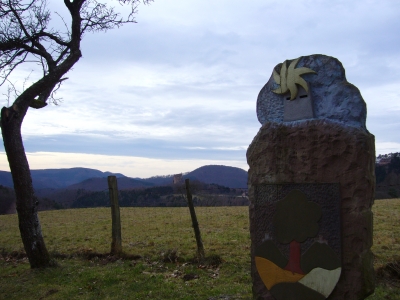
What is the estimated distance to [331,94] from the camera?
4160mm

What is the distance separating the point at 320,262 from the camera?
3.90m

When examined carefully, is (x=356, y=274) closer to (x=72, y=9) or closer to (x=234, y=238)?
(x=234, y=238)

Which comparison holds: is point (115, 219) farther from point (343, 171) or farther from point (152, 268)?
point (343, 171)

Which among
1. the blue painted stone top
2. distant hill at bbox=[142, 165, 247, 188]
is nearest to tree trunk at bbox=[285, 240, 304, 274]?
the blue painted stone top

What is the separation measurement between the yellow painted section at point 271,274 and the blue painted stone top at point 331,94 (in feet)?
5.53

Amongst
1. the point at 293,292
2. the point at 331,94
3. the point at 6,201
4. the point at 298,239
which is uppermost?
the point at 331,94

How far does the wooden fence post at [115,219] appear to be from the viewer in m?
8.18

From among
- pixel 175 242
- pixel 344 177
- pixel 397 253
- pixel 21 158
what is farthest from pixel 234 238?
pixel 344 177

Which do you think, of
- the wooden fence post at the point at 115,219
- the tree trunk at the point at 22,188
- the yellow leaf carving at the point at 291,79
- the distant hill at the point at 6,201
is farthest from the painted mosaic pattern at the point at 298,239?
the distant hill at the point at 6,201

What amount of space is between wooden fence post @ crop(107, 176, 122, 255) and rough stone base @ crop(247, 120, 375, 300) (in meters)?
4.54

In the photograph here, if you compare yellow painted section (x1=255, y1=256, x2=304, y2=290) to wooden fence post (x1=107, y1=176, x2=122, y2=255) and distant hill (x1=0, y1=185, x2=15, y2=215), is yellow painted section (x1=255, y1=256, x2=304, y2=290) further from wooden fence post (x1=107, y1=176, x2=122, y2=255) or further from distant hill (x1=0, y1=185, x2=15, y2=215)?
distant hill (x1=0, y1=185, x2=15, y2=215)

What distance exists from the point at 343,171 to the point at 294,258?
3.58 feet

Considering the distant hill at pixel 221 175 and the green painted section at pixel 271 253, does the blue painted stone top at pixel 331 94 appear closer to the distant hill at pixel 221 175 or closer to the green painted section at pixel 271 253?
the green painted section at pixel 271 253

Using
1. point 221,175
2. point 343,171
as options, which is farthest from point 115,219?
point 221,175
